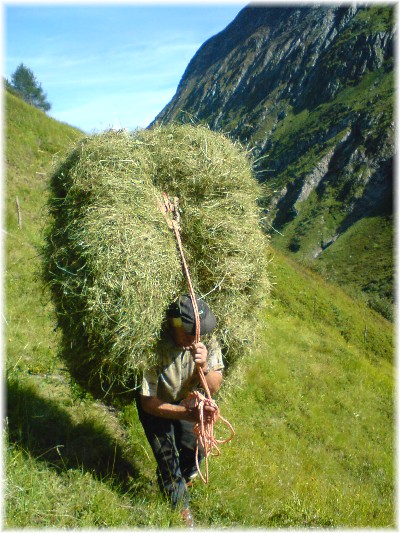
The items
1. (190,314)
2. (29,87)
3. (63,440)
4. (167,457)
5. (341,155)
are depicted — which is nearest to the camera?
(190,314)

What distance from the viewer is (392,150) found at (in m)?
143

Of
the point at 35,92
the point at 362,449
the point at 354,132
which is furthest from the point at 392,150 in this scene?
the point at 362,449

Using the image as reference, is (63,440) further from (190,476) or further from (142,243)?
(142,243)

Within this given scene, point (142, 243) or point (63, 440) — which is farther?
point (63, 440)

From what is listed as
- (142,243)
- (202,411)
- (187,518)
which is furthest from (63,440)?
(142,243)

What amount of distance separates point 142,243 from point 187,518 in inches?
97.8

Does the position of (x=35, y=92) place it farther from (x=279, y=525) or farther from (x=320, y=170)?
(x=320, y=170)

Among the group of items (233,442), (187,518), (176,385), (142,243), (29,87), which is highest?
(29,87)

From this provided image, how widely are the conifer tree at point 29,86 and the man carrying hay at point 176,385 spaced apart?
87511 millimetres

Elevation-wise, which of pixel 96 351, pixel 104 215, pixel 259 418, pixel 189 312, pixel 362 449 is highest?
pixel 104 215

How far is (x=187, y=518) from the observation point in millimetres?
4363

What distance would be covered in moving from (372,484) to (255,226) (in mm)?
8323

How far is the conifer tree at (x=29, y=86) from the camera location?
82938mm

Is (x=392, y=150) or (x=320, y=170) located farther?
(x=320, y=170)
